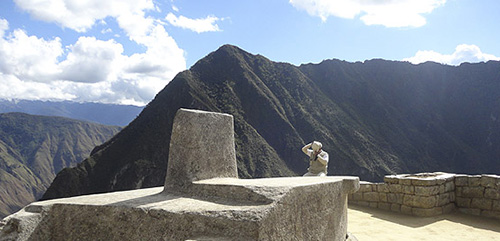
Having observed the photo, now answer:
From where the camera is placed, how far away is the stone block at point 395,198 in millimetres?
7274

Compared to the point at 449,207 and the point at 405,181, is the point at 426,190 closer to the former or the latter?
the point at 405,181

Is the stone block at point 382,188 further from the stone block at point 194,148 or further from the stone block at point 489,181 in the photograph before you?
the stone block at point 194,148

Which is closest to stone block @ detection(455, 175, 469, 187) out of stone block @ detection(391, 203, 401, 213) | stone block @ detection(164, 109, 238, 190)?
stone block @ detection(391, 203, 401, 213)

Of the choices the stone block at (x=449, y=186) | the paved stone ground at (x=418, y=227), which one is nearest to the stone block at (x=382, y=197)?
the paved stone ground at (x=418, y=227)

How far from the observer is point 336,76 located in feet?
205

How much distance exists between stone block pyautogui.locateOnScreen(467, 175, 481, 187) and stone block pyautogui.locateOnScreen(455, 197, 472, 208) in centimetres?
33

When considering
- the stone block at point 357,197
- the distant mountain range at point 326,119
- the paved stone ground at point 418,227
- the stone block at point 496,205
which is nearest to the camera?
the paved stone ground at point 418,227

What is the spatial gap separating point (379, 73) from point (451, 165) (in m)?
24.9

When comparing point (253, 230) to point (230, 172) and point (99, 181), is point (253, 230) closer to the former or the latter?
point (230, 172)

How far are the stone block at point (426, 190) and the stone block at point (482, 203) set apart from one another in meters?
0.82

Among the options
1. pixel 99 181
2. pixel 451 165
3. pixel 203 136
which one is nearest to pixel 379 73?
pixel 451 165

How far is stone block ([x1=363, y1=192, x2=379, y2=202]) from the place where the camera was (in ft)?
25.5

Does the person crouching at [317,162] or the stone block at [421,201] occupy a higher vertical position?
the person crouching at [317,162]

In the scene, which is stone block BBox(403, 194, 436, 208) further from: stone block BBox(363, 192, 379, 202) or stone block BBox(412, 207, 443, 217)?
stone block BBox(363, 192, 379, 202)
